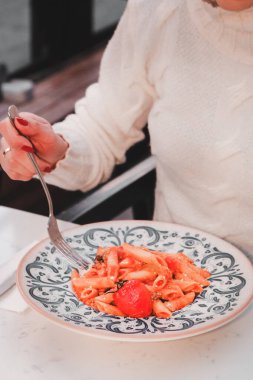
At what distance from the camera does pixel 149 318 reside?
106cm

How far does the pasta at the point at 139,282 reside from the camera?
3.50ft

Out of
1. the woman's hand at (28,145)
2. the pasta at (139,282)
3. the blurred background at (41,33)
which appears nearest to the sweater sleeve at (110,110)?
the woman's hand at (28,145)

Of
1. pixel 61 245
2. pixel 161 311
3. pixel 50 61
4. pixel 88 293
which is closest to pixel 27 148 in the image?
pixel 61 245

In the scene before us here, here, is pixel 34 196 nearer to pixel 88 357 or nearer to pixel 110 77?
pixel 110 77

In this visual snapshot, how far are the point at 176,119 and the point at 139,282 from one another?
1.63ft

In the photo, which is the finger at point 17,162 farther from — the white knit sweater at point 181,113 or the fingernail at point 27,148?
the white knit sweater at point 181,113

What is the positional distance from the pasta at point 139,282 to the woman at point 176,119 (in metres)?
0.28

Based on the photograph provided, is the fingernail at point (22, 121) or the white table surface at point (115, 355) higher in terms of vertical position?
the fingernail at point (22, 121)

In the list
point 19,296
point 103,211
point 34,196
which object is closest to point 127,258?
point 19,296

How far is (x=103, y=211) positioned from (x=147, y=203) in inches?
10.8

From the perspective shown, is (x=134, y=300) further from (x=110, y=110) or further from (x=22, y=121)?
(x=110, y=110)

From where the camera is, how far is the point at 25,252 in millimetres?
1289

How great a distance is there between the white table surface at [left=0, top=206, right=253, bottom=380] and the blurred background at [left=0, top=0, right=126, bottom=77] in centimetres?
264

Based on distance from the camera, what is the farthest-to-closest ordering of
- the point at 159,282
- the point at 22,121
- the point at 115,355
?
1. the point at 22,121
2. the point at 159,282
3. the point at 115,355
